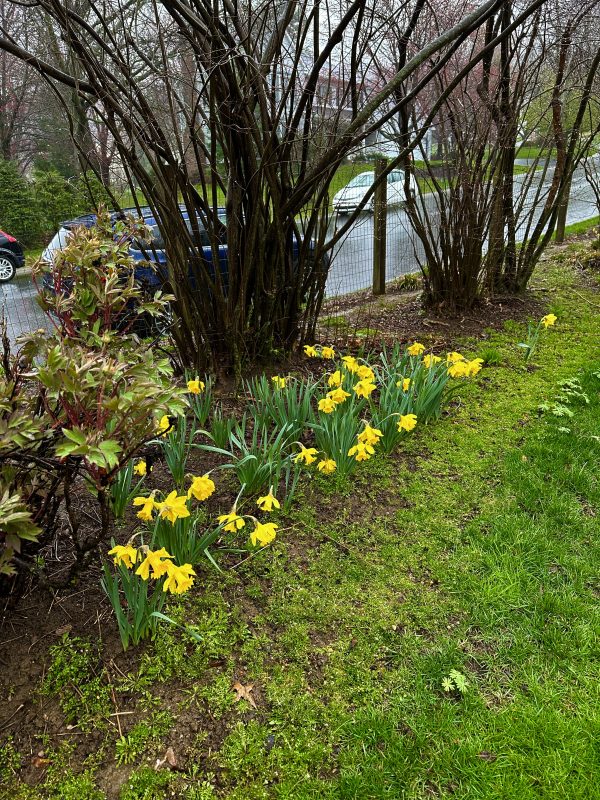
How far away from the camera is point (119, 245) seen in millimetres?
2398

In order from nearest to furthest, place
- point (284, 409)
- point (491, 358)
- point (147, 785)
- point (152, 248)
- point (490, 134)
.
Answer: point (147, 785) < point (284, 409) < point (152, 248) < point (491, 358) < point (490, 134)

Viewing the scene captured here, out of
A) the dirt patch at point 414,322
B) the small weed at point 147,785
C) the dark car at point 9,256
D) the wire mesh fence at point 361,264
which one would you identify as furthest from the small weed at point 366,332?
the dark car at point 9,256

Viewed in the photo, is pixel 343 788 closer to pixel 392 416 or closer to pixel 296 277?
pixel 392 416

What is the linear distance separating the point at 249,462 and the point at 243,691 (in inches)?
38.2

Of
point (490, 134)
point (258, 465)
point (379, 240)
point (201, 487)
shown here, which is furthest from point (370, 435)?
point (379, 240)

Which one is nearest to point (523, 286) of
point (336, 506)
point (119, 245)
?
point (336, 506)

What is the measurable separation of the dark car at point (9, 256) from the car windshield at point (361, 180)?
5.14m

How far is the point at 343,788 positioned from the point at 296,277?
117 inches

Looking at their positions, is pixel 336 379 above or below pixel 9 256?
below

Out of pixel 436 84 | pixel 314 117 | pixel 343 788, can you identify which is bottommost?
pixel 343 788

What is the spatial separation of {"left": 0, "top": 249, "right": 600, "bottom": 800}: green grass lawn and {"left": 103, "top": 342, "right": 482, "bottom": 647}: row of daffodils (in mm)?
161

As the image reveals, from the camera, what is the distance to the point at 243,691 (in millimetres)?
1739

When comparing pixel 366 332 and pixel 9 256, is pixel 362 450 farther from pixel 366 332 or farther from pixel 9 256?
pixel 9 256

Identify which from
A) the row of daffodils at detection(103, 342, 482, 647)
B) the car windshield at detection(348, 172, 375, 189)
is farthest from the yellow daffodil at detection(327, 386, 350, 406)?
the car windshield at detection(348, 172, 375, 189)
